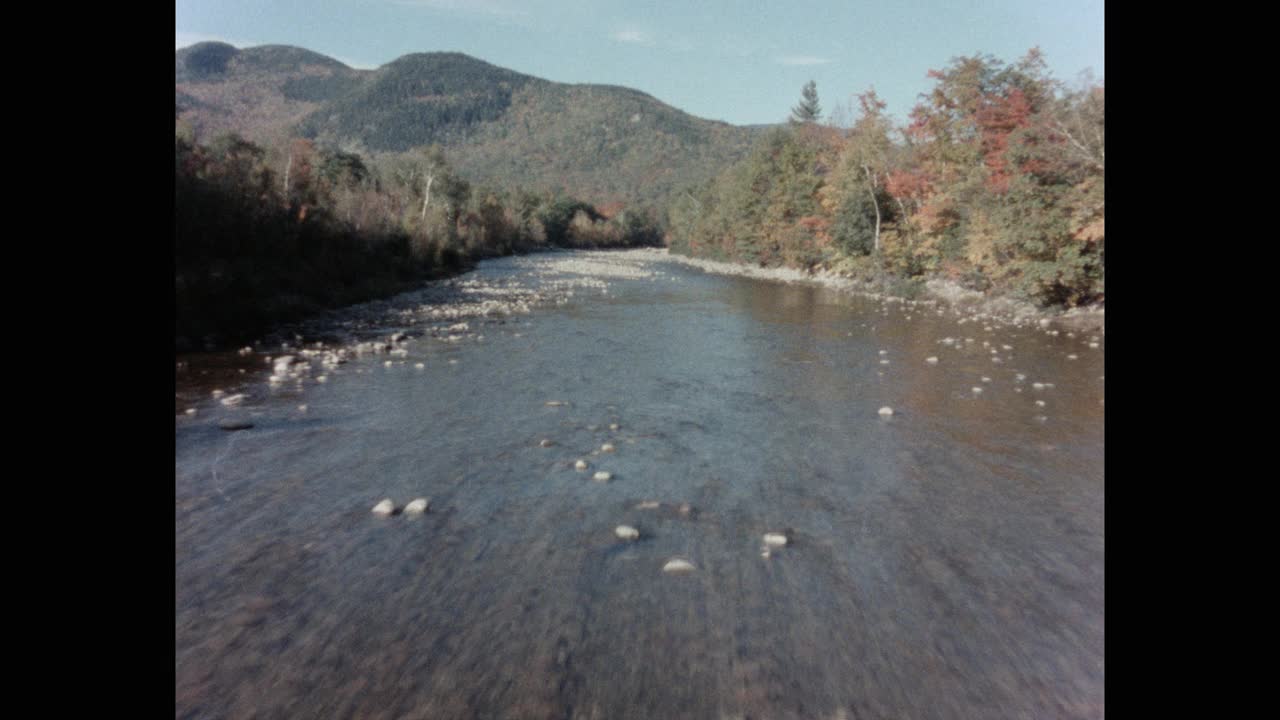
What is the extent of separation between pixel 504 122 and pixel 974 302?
167m

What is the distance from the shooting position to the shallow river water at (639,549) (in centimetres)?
313

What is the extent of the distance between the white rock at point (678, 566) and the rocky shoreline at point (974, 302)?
17.9ft

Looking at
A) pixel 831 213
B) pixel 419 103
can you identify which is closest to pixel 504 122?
pixel 419 103

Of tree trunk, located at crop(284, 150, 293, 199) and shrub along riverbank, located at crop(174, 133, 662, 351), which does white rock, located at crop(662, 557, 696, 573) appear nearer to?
shrub along riverbank, located at crop(174, 133, 662, 351)

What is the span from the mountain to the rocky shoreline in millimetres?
92938

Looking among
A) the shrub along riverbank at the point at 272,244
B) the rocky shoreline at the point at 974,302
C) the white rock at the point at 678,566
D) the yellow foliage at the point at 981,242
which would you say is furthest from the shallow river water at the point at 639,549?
the yellow foliage at the point at 981,242

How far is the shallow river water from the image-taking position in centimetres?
313

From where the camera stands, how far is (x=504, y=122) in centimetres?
17150

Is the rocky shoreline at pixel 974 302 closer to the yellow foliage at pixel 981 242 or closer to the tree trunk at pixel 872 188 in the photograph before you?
the yellow foliage at pixel 981 242

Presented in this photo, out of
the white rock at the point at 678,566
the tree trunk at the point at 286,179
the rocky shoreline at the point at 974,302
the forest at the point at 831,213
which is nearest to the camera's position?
the white rock at the point at 678,566

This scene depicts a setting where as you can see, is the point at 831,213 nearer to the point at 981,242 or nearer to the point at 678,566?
the point at 981,242

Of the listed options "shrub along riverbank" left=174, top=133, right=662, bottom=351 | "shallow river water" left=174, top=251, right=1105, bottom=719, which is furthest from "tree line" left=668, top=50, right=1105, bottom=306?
"shrub along riverbank" left=174, top=133, right=662, bottom=351

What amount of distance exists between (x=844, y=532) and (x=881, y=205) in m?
32.1
